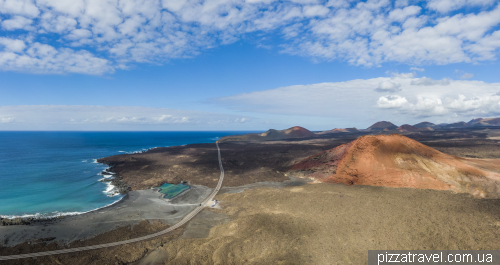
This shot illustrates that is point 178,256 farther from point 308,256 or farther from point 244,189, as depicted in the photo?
point 244,189

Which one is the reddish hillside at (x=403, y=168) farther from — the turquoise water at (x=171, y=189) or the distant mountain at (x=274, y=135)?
the distant mountain at (x=274, y=135)

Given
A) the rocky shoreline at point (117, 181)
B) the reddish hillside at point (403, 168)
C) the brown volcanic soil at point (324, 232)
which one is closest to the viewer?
the brown volcanic soil at point (324, 232)

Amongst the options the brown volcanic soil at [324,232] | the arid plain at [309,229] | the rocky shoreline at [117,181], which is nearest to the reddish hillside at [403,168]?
the arid plain at [309,229]

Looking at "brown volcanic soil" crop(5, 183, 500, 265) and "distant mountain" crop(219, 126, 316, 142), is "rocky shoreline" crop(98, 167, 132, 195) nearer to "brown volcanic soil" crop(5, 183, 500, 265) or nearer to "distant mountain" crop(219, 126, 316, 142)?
"brown volcanic soil" crop(5, 183, 500, 265)

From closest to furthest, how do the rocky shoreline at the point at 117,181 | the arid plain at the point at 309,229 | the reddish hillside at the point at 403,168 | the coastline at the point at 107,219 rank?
1. the arid plain at the point at 309,229
2. the coastline at the point at 107,219
3. the reddish hillside at the point at 403,168
4. the rocky shoreline at the point at 117,181

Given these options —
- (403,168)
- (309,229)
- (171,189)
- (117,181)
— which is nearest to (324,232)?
(309,229)

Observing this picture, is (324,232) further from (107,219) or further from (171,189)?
(171,189)

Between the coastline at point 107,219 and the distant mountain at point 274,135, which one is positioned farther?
the distant mountain at point 274,135
